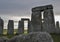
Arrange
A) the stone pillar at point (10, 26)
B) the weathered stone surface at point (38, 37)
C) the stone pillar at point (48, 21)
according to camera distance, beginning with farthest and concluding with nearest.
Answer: the stone pillar at point (10, 26) < the stone pillar at point (48, 21) < the weathered stone surface at point (38, 37)

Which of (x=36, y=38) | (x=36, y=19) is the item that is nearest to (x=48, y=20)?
(x=36, y=19)

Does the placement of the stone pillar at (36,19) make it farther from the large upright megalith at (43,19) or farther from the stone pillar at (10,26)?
the stone pillar at (10,26)

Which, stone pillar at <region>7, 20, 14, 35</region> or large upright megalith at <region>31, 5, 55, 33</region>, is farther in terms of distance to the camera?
stone pillar at <region>7, 20, 14, 35</region>

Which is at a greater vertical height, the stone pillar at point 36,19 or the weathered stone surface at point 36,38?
the stone pillar at point 36,19

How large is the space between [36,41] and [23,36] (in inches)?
→ 12.8

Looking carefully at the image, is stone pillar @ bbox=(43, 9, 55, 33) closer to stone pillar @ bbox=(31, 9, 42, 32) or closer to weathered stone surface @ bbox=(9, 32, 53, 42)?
stone pillar @ bbox=(31, 9, 42, 32)

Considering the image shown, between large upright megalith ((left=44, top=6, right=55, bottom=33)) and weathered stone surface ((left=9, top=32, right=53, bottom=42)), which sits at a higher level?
large upright megalith ((left=44, top=6, right=55, bottom=33))

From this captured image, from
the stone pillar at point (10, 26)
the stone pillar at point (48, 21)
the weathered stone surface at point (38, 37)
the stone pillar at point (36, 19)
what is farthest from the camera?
the stone pillar at point (10, 26)

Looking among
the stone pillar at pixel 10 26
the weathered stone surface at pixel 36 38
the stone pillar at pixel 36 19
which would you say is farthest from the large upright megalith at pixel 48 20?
the weathered stone surface at pixel 36 38

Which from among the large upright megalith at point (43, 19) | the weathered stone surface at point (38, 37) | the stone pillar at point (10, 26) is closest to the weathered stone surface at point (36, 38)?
the weathered stone surface at point (38, 37)

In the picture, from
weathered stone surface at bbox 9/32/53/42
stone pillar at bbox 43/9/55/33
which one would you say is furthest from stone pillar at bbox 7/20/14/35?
weathered stone surface at bbox 9/32/53/42

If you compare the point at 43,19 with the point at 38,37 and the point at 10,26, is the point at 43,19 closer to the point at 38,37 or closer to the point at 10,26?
the point at 10,26

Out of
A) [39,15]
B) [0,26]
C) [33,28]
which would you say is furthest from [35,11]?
[0,26]

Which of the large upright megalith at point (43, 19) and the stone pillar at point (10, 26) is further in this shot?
the stone pillar at point (10, 26)
